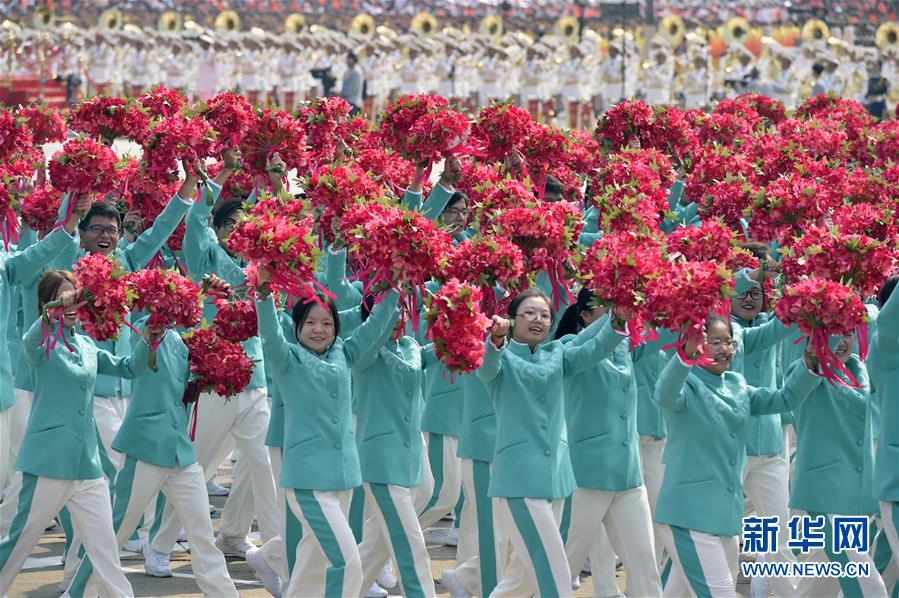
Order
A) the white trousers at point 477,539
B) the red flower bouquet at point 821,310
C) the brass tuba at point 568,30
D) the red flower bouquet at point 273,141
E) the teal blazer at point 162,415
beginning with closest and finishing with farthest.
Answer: the red flower bouquet at point 821,310, the white trousers at point 477,539, the teal blazer at point 162,415, the red flower bouquet at point 273,141, the brass tuba at point 568,30

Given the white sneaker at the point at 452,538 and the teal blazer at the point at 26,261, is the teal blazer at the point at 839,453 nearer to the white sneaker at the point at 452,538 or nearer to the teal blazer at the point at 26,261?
the white sneaker at the point at 452,538

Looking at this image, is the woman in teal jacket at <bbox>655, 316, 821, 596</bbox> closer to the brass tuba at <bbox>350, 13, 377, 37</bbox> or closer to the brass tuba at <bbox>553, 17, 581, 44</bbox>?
the brass tuba at <bbox>553, 17, 581, 44</bbox>

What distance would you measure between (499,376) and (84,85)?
29.4 m

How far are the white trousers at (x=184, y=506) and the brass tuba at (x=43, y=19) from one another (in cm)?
3227

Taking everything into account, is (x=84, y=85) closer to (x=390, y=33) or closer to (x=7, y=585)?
(x=390, y=33)

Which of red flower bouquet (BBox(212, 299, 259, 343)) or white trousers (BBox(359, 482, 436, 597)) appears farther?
red flower bouquet (BBox(212, 299, 259, 343))

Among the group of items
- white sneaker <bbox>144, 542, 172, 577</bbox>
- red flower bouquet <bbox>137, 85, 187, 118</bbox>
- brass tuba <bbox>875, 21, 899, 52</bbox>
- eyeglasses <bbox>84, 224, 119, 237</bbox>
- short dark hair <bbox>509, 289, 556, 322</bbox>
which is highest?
brass tuba <bbox>875, 21, 899, 52</bbox>

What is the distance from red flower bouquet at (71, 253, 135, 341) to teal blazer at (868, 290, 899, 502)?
126 inches

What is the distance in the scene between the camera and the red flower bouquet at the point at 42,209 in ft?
33.6

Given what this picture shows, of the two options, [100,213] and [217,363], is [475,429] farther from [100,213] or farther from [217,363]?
[100,213]

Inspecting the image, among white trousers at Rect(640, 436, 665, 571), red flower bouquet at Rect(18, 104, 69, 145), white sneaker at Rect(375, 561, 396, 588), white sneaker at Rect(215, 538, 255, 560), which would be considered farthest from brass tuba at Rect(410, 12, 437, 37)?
white sneaker at Rect(375, 561, 396, 588)

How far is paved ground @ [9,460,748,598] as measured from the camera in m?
8.88

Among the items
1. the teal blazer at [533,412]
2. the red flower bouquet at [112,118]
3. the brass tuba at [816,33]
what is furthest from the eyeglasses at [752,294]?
the brass tuba at [816,33]

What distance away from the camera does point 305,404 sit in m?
7.89
